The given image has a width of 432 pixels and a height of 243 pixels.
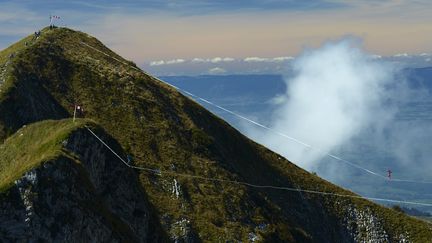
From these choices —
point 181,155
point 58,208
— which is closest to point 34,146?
point 58,208

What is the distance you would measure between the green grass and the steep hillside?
10755 mm

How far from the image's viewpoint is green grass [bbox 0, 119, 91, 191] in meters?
59.6

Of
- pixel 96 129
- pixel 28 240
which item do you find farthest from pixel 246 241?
pixel 28 240

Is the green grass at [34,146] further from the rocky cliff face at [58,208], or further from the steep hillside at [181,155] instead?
the steep hillside at [181,155]

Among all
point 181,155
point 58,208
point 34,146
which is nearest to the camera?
point 58,208

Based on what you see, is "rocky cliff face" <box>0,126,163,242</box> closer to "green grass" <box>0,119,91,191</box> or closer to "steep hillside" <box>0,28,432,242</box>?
"green grass" <box>0,119,91,191</box>

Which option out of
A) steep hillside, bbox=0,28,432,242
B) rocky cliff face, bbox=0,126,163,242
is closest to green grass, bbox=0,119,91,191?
rocky cliff face, bbox=0,126,163,242

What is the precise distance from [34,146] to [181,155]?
49.3 m

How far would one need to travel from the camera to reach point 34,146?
2744 inches

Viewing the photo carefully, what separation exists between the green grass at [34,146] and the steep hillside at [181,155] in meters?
10.8

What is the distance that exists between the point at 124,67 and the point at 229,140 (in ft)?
106

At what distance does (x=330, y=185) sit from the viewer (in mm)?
152250

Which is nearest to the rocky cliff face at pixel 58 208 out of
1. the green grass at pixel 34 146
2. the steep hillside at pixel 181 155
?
the green grass at pixel 34 146

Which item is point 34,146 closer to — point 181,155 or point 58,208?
point 58,208
